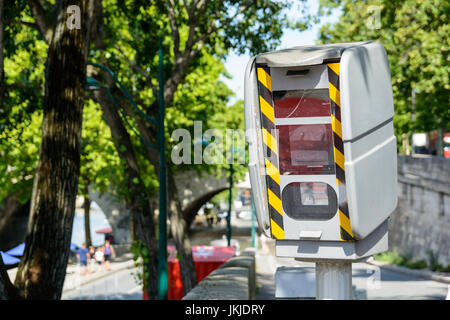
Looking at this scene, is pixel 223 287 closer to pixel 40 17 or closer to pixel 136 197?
pixel 136 197

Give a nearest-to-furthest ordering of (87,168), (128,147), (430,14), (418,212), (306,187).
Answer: (306,187), (128,147), (430,14), (418,212), (87,168)

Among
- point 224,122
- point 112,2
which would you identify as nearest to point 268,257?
point 224,122

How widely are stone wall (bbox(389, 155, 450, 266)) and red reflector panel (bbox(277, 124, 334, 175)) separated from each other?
20.3 m

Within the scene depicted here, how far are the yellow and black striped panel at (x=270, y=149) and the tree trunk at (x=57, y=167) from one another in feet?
9.69

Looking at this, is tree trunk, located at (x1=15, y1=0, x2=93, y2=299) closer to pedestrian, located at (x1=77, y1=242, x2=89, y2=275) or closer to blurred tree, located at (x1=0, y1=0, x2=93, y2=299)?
blurred tree, located at (x1=0, y1=0, x2=93, y2=299)

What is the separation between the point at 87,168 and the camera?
33469 millimetres

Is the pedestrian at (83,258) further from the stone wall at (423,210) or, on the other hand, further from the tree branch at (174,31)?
the tree branch at (174,31)

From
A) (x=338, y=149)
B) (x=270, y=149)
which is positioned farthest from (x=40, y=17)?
(x=338, y=149)

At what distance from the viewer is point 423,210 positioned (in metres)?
27.2

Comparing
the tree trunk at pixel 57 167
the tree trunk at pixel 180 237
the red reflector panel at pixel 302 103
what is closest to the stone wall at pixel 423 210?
the tree trunk at pixel 180 237

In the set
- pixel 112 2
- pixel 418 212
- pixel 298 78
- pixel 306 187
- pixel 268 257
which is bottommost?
pixel 268 257

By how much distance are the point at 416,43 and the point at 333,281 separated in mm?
20943
